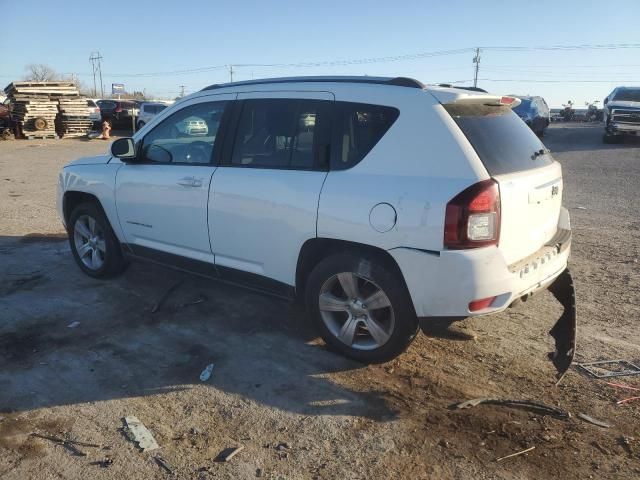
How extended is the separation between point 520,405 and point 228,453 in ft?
5.74

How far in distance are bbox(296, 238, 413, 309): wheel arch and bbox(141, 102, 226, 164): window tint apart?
121cm

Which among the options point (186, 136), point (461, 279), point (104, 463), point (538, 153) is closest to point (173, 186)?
point (186, 136)

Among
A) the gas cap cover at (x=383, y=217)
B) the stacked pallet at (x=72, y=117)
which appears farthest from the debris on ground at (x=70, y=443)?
the stacked pallet at (x=72, y=117)

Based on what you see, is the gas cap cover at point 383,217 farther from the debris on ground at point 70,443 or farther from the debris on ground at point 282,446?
the debris on ground at point 70,443

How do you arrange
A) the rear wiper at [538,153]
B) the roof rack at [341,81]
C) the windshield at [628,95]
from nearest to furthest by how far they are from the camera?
the roof rack at [341,81], the rear wiper at [538,153], the windshield at [628,95]

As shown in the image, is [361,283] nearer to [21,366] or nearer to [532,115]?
[21,366]

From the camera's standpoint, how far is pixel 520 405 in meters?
3.26

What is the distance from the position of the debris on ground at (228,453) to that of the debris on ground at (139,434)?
1.18 feet

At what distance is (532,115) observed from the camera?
23438 millimetres

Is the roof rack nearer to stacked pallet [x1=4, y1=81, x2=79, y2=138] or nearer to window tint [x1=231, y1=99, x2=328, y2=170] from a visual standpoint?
window tint [x1=231, y1=99, x2=328, y2=170]

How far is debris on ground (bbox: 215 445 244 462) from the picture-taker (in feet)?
9.25

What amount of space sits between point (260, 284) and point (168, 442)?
1.45 m

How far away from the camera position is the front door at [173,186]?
4.34 metres

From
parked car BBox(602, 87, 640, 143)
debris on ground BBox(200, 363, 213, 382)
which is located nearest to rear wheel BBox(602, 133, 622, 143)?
parked car BBox(602, 87, 640, 143)
